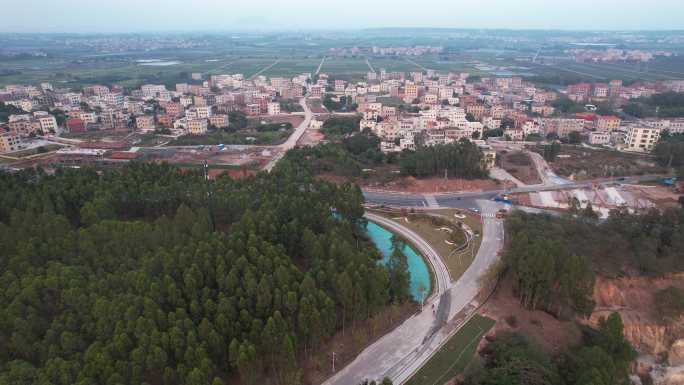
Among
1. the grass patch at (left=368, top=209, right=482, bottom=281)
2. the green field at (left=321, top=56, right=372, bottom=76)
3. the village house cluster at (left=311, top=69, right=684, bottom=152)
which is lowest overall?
the grass patch at (left=368, top=209, right=482, bottom=281)

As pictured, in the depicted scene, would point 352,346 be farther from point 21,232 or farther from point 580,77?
point 580,77

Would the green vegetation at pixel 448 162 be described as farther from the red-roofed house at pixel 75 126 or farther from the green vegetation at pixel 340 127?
the red-roofed house at pixel 75 126

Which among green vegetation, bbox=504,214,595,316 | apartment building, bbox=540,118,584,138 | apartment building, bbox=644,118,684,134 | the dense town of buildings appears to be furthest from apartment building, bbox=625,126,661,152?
green vegetation, bbox=504,214,595,316

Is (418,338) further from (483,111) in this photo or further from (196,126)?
(483,111)

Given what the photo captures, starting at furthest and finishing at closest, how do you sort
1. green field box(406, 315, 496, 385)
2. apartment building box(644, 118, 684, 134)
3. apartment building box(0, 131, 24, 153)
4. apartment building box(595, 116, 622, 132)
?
apartment building box(595, 116, 622, 132)
apartment building box(644, 118, 684, 134)
apartment building box(0, 131, 24, 153)
green field box(406, 315, 496, 385)

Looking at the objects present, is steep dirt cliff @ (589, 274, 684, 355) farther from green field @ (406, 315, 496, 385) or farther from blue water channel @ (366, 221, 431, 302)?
blue water channel @ (366, 221, 431, 302)

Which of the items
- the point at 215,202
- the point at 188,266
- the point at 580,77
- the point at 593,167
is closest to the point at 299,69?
the point at 580,77
